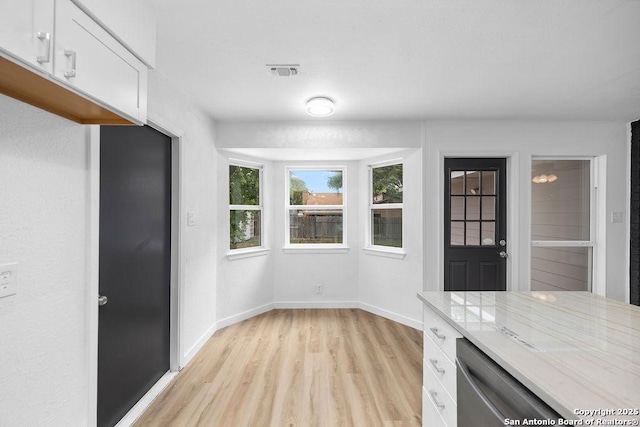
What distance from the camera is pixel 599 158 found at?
372 cm

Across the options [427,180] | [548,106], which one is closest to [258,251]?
[427,180]

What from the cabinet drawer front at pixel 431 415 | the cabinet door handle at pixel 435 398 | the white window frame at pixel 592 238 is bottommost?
the cabinet drawer front at pixel 431 415

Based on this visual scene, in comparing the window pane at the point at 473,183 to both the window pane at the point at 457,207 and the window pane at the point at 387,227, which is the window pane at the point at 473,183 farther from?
the window pane at the point at 387,227

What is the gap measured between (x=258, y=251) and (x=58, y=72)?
130 inches

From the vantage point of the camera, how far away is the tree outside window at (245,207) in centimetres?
396

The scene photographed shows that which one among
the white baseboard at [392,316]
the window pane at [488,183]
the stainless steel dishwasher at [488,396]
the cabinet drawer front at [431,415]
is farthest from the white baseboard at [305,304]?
the stainless steel dishwasher at [488,396]

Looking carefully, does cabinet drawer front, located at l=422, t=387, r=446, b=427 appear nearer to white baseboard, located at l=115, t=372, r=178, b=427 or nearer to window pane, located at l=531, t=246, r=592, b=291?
white baseboard, located at l=115, t=372, r=178, b=427

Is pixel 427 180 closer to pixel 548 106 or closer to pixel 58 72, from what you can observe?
pixel 548 106

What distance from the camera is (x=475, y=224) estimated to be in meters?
3.76

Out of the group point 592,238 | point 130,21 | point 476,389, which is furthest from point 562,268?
point 130,21

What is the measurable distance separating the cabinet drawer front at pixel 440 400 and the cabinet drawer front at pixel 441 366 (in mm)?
26

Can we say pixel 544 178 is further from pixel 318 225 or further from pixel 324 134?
pixel 318 225

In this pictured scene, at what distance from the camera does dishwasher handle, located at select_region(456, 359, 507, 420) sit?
97 cm

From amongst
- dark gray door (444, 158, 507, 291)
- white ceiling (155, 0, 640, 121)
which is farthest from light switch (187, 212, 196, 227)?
dark gray door (444, 158, 507, 291)
